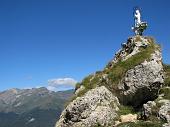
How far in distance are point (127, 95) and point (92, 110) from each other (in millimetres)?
4858

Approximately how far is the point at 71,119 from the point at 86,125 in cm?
224

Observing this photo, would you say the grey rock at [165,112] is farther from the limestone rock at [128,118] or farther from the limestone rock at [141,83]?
the limestone rock at [141,83]

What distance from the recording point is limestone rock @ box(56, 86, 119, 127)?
3225cm

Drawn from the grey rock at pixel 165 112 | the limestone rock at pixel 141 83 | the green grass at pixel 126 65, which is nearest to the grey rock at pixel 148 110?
the grey rock at pixel 165 112

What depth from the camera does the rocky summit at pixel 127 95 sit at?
31717mm

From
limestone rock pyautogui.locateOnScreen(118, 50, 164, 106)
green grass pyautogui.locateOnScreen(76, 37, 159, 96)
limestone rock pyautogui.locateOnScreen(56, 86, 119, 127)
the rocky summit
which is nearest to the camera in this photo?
the rocky summit

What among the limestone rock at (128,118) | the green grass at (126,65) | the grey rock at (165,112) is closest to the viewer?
the grey rock at (165,112)

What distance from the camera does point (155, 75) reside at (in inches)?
1382

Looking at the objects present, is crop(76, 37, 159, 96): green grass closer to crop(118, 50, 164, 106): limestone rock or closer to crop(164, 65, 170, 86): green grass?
crop(118, 50, 164, 106): limestone rock

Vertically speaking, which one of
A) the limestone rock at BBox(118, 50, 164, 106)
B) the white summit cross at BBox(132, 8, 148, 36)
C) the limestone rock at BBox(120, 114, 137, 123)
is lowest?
the limestone rock at BBox(120, 114, 137, 123)

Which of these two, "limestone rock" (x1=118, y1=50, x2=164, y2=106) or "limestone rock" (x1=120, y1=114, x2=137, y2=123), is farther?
"limestone rock" (x1=118, y1=50, x2=164, y2=106)

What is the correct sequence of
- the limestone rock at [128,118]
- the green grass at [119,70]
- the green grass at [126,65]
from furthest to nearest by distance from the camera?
the green grass at [119,70] → the green grass at [126,65] → the limestone rock at [128,118]

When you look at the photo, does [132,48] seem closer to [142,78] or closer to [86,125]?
[142,78]

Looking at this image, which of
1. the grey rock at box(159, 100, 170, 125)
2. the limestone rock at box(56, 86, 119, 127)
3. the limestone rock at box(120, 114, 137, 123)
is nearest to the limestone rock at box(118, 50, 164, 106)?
the limestone rock at box(56, 86, 119, 127)
